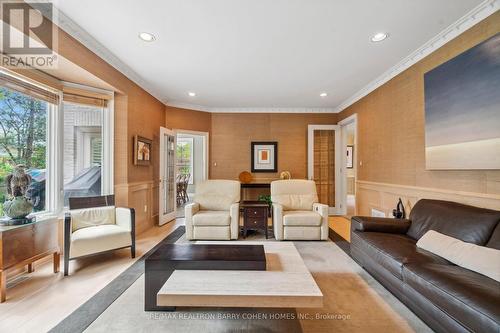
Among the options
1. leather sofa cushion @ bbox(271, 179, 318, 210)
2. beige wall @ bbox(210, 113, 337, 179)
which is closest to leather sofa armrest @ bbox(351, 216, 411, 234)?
leather sofa cushion @ bbox(271, 179, 318, 210)

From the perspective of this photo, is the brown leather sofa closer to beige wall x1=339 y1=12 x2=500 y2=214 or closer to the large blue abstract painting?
beige wall x1=339 y1=12 x2=500 y2=214

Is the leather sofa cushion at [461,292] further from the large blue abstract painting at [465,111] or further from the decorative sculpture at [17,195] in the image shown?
the decorative sculpture at [17,195]

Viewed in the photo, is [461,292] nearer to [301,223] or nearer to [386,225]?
[386,225]

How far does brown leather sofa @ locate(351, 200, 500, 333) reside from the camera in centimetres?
127

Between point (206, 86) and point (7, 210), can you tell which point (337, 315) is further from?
point (206, 86)

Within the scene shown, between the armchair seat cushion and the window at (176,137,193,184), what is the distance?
4801mm

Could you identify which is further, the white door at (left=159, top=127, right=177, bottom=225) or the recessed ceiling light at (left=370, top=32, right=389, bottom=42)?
the white door at (left=159, top=127, right=177, bottom=225)

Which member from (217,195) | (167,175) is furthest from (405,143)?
(167,175)

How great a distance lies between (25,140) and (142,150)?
1551 millimetres

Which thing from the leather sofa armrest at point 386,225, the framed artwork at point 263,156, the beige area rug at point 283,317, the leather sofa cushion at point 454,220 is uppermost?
the framed artwork at point 263,156

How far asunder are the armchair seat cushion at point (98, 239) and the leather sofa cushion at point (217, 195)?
138 centimetres

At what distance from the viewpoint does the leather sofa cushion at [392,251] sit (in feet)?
6.05

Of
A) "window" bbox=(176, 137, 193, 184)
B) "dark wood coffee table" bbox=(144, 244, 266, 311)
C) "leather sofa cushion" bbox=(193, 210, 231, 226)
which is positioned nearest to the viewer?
"dark wood coffee table" bbox=(144, 244, 266, 311)

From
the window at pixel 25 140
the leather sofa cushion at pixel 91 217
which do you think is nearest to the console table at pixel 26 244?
the leather sofa cushion at pixel 91 217
